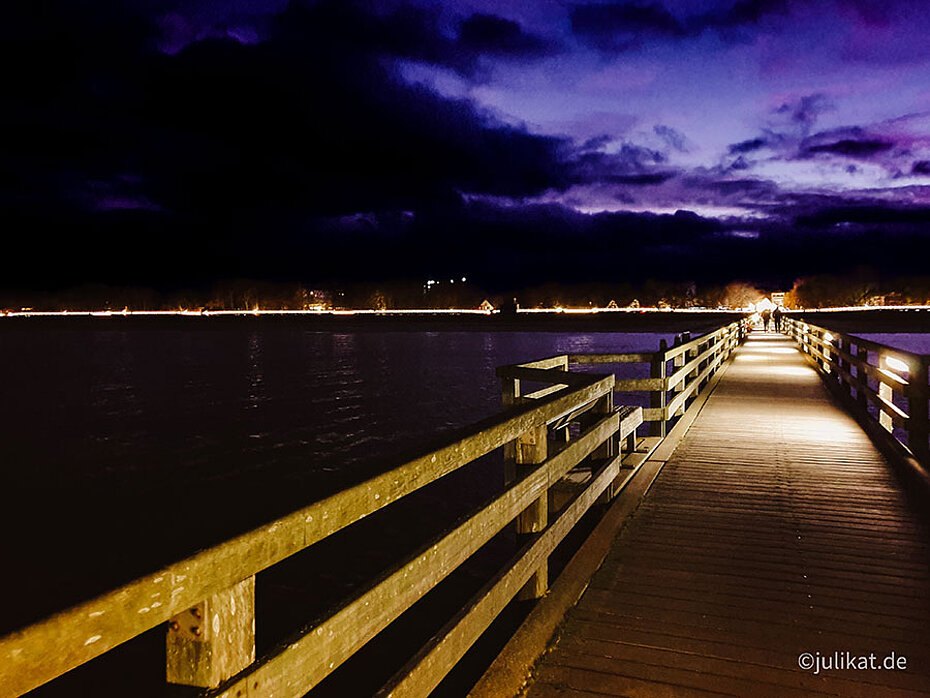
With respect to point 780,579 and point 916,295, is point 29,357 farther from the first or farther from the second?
point 916,295

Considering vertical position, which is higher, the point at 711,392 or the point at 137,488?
the point at 711,392

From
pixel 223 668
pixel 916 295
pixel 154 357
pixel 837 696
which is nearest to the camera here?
pixel 223 668

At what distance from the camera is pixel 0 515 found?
42.8ft

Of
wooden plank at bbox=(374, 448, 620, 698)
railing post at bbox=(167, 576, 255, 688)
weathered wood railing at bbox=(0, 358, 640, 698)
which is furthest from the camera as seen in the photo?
wooden plank at bbox=(374, 448, 620, 698)

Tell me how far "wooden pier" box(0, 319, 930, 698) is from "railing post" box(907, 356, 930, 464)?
39 millimetres

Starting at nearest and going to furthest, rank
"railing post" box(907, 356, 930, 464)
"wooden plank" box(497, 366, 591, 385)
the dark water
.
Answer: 1. "wooden plank" box(497, 366, 591, 385)
2. "railing post" box(907, 356, 930, 464)
3. the dark water

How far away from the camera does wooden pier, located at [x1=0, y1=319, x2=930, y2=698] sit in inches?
69.0

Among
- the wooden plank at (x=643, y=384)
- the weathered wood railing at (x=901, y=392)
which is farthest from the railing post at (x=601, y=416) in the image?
the weathered wood railing at (x=901, y=392)

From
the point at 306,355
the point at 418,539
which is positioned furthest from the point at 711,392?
the point at 306,355

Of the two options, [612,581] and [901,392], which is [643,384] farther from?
[612,581]

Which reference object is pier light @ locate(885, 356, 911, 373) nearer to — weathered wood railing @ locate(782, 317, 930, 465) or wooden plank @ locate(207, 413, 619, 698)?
weathered wood railing @ locate(782, 317, 930, 465)

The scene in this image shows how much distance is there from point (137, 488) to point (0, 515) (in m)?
2.48

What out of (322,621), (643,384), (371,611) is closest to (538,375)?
(643,384)

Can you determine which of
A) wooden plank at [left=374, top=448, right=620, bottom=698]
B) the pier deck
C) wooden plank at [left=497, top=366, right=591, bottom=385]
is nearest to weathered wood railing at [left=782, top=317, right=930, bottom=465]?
the pier deck
